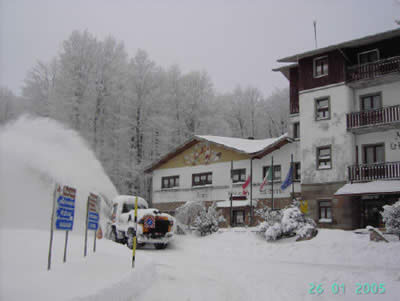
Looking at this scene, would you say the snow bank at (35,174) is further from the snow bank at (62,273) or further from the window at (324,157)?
the window at (324,157)

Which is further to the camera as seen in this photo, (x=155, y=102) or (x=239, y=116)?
(x=239, y=116)

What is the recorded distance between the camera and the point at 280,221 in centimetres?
2294

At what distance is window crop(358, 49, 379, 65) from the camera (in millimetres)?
27956

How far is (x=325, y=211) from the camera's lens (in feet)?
91.2

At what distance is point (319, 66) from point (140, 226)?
17729mm

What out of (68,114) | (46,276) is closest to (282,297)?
(46,276)

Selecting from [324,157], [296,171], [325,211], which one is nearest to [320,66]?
[324,157]

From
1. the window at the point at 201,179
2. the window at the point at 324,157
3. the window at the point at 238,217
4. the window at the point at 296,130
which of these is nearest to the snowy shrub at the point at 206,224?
the window at the point at 238,217

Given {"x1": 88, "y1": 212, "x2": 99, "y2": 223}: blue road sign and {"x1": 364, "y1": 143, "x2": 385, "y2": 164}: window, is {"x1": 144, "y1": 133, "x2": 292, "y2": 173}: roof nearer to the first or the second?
{"x1": 364, "y1": 143, "x2": 385, "y2": 164}: window

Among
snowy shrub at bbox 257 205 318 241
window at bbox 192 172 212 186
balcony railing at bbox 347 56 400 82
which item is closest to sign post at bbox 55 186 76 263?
snowy shrub at bbox 257 205 318 241

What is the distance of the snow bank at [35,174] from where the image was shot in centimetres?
1750

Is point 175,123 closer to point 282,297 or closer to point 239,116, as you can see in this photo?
point 239,116

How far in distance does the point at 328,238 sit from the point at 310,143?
10.4m

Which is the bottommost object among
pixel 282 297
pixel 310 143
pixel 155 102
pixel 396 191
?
pixel 282 297
